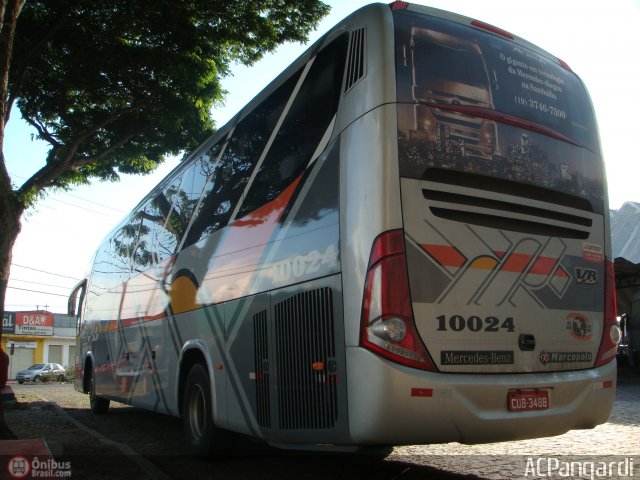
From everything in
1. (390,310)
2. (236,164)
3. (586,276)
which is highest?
(236,164)

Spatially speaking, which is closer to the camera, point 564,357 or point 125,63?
point 564,357

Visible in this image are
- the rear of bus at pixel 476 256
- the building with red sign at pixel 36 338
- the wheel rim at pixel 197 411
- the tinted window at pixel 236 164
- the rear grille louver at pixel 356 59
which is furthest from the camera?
the building with red sign at pixel 36 338

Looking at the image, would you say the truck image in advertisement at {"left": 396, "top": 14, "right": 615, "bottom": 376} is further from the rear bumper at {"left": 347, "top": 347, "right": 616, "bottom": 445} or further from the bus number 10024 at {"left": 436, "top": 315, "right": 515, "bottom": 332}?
the rear bumper at {"left": 347, "top": 347, "right": 616, "bottom": 445}

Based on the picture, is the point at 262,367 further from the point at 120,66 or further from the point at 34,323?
the point at 34,323

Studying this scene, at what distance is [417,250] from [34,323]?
61181 mm

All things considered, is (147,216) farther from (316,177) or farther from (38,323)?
(38,323)

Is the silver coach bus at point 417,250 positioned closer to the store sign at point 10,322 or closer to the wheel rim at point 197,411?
the wheel rim at point 197,411

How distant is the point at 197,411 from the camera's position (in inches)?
246

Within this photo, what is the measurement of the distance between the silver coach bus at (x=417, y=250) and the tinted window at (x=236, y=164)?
5 centimetres

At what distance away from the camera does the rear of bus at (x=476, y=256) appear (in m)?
3.69

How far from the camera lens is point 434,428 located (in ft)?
12.0

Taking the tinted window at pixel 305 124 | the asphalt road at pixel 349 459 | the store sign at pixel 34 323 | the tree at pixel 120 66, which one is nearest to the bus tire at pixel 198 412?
the asphalt road at pixel 349 459

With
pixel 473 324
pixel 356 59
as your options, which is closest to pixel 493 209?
pixel 473 324

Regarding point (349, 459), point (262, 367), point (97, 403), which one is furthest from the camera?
point (97, 403)
